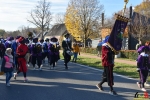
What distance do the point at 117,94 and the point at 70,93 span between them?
152cm

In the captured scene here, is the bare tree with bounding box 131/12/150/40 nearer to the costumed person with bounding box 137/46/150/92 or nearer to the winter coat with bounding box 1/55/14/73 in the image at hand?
the costumed person with bounding box 137/46/150/92

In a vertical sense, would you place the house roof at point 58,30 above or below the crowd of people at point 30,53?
above

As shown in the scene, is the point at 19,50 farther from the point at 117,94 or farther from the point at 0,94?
the point at 117,94

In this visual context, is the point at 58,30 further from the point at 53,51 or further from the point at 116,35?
the point at 116,35

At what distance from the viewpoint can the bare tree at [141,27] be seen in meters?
34.5

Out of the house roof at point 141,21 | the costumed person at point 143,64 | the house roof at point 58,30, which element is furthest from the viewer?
the house roof at point 58,30

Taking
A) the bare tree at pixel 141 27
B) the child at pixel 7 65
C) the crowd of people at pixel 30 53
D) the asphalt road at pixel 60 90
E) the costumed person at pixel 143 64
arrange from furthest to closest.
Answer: the bare tree at pixel 141 27 → the crowd of people at pixel 30 53 → the child at pixel 7 65 → the costumed person at pixel 143 64 → the asphalt road at pixel 60 90

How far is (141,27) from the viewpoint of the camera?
113 feet

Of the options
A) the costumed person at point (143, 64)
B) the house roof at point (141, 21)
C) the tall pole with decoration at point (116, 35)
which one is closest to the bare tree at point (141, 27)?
the house roof at point (141, 21)

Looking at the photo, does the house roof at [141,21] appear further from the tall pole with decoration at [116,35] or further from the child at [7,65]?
the child at [7,65]

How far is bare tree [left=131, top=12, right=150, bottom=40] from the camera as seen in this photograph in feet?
113

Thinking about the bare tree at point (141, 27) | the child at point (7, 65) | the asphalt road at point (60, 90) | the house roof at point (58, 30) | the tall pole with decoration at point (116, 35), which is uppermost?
the house roof at point (58, 30)

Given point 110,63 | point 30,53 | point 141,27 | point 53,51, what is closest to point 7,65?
point 110,63

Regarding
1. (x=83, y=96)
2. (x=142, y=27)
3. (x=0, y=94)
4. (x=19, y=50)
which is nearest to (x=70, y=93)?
(x=83, y=96)
